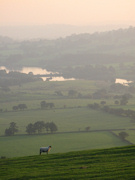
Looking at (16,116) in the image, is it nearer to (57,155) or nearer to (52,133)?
(52,133)

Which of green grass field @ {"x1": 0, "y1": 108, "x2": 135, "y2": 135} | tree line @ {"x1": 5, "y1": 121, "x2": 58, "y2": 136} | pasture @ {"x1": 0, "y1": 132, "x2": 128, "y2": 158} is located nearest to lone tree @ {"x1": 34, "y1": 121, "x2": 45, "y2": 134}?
tree line @ {"x1": 5, "y1": 121, "x2": 58, "y2": 136}

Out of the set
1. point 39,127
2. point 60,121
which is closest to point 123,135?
point 39,127

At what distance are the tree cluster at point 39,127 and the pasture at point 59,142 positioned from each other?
2697 mm

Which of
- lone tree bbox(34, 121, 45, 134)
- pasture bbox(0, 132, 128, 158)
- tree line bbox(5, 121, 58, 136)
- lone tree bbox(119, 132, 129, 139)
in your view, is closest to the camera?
pasture bbox(0, 132, 128, 158)

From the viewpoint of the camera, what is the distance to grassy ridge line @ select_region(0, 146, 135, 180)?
81.9 feet

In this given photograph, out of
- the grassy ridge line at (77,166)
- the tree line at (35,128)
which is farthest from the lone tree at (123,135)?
the grassy ridge line at (77,166)

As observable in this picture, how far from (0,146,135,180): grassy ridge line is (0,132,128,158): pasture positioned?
31690 millimetres

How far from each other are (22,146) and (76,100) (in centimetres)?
6372

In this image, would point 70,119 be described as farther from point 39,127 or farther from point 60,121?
point 39,127

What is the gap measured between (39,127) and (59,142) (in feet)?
41.3

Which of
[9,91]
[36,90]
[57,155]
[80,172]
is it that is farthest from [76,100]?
[80,172]

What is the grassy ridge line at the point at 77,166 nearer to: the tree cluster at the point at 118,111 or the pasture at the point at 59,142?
the pasture at the point at 59,142

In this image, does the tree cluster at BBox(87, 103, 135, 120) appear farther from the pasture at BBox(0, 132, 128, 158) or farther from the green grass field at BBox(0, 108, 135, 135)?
the pasture at BBox(0, 132, 128, 158)

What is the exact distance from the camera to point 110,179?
23125mm
